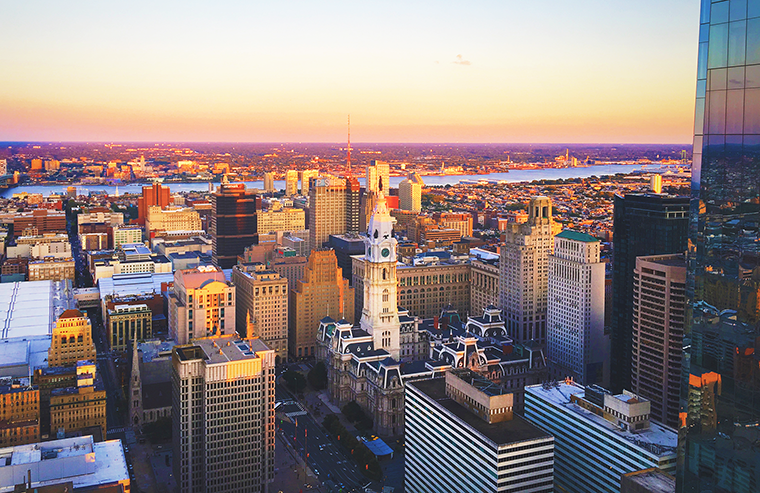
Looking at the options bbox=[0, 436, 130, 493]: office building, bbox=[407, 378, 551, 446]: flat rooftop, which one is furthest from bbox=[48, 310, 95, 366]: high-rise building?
bbox=[407, 378, 551, 446]: flat rooftop

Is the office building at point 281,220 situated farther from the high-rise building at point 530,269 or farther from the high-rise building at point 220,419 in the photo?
the high-rise building at point 220,419

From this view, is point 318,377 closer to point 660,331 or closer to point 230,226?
point 660,331

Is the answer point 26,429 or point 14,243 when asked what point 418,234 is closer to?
point 14,243

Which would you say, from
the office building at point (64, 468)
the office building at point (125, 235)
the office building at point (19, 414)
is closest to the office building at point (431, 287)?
the office building at point (19, 414)

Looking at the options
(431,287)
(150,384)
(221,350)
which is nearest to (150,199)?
(431,287)

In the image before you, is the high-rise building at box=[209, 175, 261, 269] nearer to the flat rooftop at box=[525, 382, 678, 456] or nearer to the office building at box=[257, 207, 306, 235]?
the office building at box=[257, 207, 306, 235]

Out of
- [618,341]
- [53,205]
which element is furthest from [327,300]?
[53,205]
